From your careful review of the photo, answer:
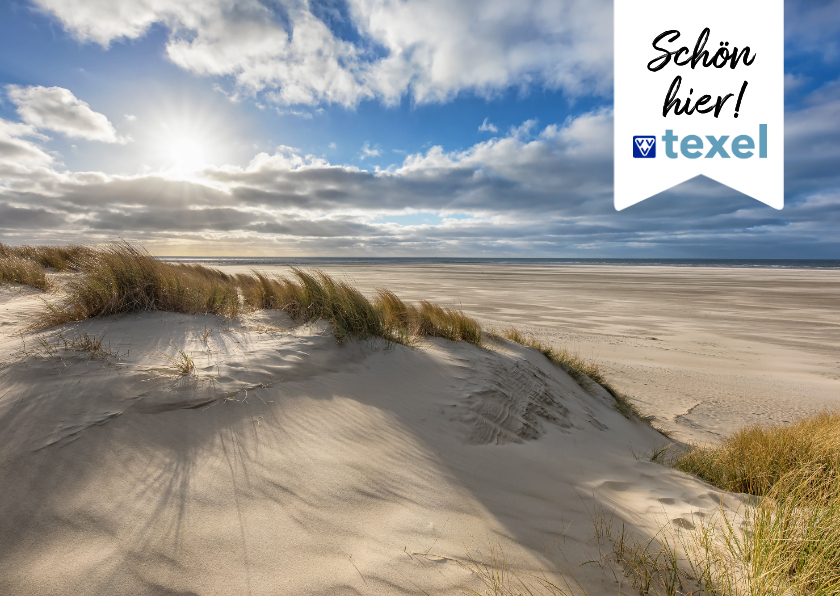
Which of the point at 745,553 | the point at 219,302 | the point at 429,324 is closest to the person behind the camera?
the point at 745,553

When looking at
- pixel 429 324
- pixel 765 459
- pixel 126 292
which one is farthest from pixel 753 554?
pixel 126 292

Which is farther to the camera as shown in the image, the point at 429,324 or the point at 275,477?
the point at 429,324

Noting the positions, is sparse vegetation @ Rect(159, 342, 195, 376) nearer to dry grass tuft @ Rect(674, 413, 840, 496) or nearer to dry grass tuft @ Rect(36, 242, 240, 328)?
dry grass tuft @ Rect(36, 242, 240, 328)

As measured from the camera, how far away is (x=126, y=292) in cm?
499

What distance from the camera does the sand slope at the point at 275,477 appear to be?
177cm

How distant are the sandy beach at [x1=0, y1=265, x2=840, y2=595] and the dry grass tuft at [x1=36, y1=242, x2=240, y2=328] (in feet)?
0.98

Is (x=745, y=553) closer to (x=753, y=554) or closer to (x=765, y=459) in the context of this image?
(x=753, y=554)

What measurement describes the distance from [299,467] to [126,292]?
423 cm

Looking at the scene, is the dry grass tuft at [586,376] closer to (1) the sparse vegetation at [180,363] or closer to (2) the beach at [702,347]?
(2) the beach at [702,347]

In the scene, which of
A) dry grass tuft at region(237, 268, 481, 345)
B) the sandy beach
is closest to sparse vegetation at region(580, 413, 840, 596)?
the sandy beach

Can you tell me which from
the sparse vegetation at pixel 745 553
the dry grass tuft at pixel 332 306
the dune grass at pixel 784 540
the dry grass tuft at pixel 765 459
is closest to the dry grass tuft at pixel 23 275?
the dry grass tuft at pixel 332 306

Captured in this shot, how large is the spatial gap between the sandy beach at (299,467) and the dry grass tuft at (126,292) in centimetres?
30

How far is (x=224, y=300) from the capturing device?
6.11 meters

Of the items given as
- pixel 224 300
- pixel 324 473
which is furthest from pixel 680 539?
pixel 224 300
